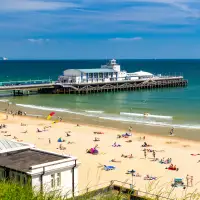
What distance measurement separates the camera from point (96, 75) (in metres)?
88.6

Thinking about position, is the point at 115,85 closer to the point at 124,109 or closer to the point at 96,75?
the point at 96,75

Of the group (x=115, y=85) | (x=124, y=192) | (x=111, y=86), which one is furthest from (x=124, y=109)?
(x=124, y=192)

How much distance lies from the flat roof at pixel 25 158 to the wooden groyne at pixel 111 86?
6496 centimetres

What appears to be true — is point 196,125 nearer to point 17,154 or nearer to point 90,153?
point 90,153

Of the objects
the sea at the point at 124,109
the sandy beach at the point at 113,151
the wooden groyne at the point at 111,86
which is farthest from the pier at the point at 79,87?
the sandy beach at the point at 113,151

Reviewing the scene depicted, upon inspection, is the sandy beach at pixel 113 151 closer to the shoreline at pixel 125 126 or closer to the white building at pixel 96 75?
the shoreline at pixel 125 126

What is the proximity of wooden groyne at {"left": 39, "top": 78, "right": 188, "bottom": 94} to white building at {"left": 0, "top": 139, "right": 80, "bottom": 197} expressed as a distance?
65.0 meters

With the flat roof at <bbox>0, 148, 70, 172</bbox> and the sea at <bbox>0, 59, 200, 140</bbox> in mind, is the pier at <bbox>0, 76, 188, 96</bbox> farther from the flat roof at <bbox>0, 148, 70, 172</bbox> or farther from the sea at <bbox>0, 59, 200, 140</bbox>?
the flat roof at <bbox>0, 148, 70, 172</bbox>

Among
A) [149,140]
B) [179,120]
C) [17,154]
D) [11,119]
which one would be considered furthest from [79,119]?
[17,154]

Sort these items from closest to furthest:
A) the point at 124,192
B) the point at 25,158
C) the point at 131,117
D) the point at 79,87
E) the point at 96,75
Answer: the point at 124,192 → the point at 25,158 → the point at 131,117 → the point at 79,87 → the point at 96,75

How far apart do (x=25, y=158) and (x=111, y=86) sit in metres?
72.1

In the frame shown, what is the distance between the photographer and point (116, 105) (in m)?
64.9

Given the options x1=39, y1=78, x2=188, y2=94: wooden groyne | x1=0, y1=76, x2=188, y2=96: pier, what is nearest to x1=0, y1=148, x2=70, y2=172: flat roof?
x1=0, y1=76, x2=188, y2=96: pier

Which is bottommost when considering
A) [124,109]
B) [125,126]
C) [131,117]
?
[125,126]
